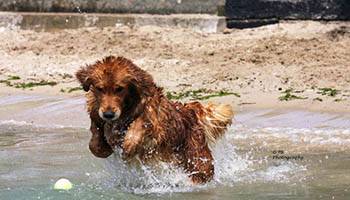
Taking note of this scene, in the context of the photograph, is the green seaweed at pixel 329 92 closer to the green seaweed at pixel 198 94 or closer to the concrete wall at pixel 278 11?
the green seaweed at pixel 198 94

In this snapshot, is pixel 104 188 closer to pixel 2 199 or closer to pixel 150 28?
pixel 2 199

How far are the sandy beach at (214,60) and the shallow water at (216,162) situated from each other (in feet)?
2.51

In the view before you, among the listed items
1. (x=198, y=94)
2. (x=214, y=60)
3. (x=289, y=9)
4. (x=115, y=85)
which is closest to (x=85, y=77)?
(x=115, y=85)

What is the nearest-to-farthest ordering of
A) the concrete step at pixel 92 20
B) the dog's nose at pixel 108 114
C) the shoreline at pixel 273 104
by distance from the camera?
the dog's nose at pixel 108 114 < the shoreline at pixel 273 104 < the concrete step at pixel 92 20

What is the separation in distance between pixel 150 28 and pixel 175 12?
0.80 meters

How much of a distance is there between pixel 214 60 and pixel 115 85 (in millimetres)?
6210

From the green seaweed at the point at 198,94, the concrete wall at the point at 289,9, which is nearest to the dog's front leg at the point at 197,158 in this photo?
the green seaweed at the point at 198,94

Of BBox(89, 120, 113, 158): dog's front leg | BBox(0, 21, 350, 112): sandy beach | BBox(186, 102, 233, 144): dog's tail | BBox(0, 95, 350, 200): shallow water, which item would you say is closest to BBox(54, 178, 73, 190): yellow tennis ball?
BBox(0, 95, 350, 200): shallow water

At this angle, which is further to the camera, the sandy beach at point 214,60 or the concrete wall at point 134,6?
the concrete wall at point 134,6

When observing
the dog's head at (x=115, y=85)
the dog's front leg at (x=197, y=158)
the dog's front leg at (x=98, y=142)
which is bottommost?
the dog's front leg at (x=197, y=158)

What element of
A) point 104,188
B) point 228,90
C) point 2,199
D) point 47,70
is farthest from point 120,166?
point 47,70

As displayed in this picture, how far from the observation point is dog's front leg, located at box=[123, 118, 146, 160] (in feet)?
17.3

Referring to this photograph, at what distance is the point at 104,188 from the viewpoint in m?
5.78

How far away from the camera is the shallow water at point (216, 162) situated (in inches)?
221
